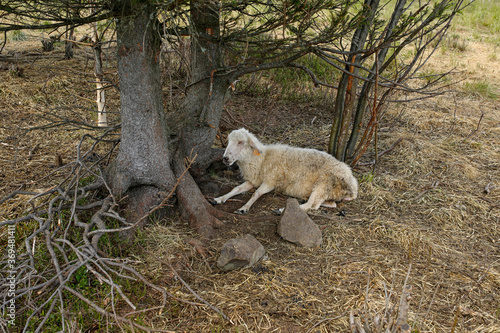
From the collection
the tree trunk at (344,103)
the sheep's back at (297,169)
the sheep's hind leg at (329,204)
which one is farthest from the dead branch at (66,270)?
the tree trunk at (344,103)

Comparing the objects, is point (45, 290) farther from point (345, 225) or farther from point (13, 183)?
point (345, 225)

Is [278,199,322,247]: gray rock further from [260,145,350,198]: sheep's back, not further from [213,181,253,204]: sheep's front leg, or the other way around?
[213,181,253,204]: sheep's front leg

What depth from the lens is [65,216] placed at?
12.4 feet

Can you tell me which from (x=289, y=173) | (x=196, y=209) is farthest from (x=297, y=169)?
(x=196, y=209)

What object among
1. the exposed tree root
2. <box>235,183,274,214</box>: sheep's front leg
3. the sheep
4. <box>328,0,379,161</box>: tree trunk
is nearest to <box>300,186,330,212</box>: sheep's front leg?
the sheep

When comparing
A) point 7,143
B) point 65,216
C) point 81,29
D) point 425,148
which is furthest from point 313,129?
point 81,29

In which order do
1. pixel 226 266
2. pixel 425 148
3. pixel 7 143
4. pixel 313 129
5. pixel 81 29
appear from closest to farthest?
pixel 226 266 < pixel 7 143 < pixel 425 148 < pixel 313 129 < pixel 81 29

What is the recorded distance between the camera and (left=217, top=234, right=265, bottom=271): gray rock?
11.4 feet

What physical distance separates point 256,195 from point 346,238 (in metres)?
1.36

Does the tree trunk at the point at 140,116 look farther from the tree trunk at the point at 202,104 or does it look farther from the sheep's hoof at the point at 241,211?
the sheep's hoof at the point at 241,211

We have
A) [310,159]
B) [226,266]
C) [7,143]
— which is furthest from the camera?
[7,143]

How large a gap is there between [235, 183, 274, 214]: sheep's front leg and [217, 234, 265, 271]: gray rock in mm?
1036

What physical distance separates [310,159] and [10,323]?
3789 millimetres

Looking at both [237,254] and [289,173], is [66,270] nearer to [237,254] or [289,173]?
[237,254]
